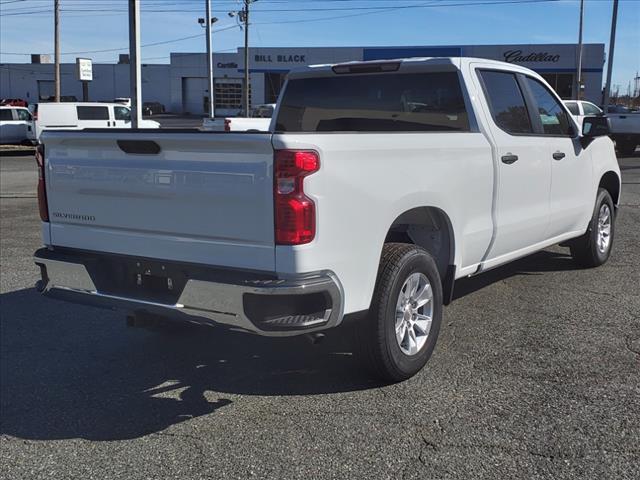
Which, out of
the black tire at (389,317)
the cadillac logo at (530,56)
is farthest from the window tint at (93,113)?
the cadillac logo at (530,56)

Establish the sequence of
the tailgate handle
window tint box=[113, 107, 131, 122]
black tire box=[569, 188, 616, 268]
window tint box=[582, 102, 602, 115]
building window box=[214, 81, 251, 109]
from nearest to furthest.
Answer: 1. the tailgate handle
2. black tire box=[569, 188, 616, 268]
3. window tint box=[582, 102, 602, 115]
4. window tint box=[113, 107, 131, 122]
5. building window box=[214, 81, 251, 109]

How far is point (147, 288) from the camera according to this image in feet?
13.3

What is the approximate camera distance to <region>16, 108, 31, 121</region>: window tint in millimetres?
30938

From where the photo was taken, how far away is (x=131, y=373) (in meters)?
4.71

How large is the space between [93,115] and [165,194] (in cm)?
2640

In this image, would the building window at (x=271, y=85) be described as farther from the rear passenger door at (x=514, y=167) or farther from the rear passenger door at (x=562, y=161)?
the rear passenger door at (x=514, y=167)

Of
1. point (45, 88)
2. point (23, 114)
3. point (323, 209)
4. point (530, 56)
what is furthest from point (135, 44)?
point (45, 88)

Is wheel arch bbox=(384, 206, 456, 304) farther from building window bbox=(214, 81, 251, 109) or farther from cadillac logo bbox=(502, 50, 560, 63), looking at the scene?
building window bbox=(214, 81, 251, 109)

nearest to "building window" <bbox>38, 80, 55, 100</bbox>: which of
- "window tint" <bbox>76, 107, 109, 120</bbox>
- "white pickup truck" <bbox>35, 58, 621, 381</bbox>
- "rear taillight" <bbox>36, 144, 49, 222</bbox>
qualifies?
"window tint" <bbox>76, 107, 109, 120</bbox>

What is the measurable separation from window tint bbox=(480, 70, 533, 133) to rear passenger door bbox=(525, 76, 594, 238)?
0.65 feet

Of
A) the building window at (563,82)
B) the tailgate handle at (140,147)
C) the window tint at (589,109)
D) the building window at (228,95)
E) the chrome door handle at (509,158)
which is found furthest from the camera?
the building window at (228,95)

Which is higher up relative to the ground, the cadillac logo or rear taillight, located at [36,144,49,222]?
the cadillac logo

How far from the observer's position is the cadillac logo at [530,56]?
5709 centimetres

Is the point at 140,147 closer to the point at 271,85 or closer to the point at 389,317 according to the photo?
the point at 389,317
